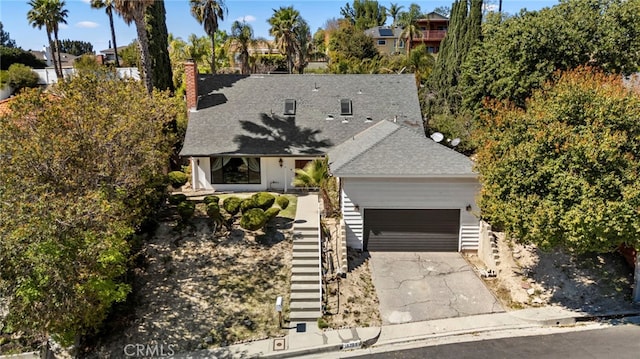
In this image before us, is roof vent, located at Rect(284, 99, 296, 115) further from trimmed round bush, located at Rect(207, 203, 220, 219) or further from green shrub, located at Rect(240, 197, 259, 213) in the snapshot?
trimmed round bush, located at Rect(207, 203, 220, 219)

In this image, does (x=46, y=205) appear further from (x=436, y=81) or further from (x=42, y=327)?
(x=436, y=81)

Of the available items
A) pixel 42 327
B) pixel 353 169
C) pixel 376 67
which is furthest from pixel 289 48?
pixel 42 327

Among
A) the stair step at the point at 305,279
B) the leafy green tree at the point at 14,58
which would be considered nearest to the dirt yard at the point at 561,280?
the stair step at the point at 305,279

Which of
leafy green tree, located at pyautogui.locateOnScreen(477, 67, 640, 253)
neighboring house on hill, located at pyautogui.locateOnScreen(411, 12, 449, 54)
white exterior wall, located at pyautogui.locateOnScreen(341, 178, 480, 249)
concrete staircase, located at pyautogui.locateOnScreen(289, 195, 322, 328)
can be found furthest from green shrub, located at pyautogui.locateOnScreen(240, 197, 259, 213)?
neighboring house on hill, located at pyautogui.locateOnScreen(411, 12, 449, 54)

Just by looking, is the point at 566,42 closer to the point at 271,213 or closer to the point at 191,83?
the point at 271,213

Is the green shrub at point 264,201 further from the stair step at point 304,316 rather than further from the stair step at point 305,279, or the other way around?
the stair step at point 304,316

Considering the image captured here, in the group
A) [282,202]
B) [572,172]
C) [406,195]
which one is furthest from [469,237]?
[282,202]
